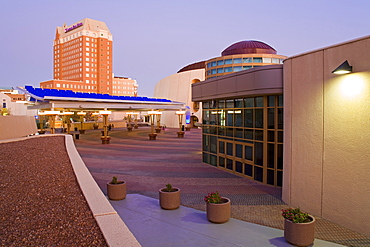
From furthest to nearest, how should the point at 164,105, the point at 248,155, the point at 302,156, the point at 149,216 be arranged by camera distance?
the point at 164,105 < the point at 248,155 < the point at 302,156 < the point at 149,216

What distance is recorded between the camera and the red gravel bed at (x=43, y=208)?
4.29 meters

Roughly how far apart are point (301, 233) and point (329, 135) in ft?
11.7

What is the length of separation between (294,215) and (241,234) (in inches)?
56.5

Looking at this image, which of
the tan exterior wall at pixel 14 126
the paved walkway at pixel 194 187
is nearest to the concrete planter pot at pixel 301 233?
the paved walkway at pixel 194 187

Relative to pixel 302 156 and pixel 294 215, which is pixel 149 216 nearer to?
pixel 294 215

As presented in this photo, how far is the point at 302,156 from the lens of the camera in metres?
10.1

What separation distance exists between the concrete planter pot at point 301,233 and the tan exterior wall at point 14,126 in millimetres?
14587

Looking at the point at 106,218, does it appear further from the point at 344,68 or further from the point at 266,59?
the point at 266,59

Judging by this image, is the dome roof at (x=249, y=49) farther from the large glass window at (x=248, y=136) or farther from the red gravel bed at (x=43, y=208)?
the red gravel bed at (x=43, y=208)

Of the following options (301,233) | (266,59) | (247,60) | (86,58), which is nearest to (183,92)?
(247,60)

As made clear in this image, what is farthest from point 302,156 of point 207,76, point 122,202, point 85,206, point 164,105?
A: point 207,76

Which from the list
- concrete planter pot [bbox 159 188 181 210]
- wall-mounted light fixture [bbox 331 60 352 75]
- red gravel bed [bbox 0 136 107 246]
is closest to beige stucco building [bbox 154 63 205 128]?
concrete planter pot [bbox 159 188 181 210]

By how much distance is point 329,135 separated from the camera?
904 centimetres

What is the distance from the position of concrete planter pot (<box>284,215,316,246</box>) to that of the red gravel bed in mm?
4706
